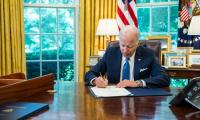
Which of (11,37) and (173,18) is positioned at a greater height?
(173,18)

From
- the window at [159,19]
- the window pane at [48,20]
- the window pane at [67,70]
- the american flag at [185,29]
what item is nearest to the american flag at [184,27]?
the american flag at [185,29]

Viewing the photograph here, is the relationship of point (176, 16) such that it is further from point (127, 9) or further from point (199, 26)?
point (199, 26)

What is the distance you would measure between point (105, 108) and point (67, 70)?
134 inches

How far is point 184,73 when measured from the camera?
345cm

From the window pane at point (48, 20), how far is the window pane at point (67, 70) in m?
0.58

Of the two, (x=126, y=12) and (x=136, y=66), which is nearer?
(x=136, y=66)

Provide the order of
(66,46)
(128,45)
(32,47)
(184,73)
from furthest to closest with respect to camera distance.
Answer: (66,46) → (32,47) → (184,73) → (128,45)

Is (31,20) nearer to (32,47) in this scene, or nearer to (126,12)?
(32,47)

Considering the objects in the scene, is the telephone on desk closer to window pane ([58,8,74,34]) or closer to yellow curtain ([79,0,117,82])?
yellow curtain ([79,0,117,82])

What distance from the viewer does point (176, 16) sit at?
4.28m

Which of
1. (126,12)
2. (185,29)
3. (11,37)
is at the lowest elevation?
(11,37)

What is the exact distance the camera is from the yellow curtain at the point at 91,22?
14.0ft

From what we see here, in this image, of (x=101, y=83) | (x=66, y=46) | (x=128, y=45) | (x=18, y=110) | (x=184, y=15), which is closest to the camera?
(x=18, y=110)

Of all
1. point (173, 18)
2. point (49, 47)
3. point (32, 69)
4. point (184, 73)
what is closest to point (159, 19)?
point (173, 18)
